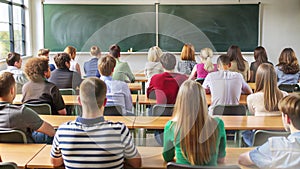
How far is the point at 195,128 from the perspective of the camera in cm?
202

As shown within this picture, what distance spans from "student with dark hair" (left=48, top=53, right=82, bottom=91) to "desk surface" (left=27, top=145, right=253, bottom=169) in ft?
7.60

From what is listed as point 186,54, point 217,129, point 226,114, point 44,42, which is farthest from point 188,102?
point 44,42

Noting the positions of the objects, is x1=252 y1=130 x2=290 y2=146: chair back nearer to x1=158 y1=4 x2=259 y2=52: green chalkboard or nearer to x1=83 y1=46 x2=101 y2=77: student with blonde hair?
x1=83 y1=46 x2=101 y2=77: student with blonde hair

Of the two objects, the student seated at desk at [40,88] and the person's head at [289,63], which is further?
the person's head at [289,63]

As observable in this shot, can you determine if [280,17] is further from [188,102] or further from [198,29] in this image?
[188,102]

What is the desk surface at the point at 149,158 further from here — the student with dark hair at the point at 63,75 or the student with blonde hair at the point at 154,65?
the student with blonde hair at the point at 154,65

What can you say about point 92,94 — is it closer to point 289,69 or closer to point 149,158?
point 149,158

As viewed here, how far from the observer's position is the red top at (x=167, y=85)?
3.80 m

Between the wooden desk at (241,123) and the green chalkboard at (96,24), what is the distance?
4.82 m

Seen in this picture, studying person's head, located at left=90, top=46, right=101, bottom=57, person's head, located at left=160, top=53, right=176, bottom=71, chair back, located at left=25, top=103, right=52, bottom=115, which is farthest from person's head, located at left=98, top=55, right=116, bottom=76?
person's head, located at left=90, top=46, right=101, bottom=57

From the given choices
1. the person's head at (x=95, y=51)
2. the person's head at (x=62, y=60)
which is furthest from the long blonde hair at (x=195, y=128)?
the person's head at (x=95, y=51)

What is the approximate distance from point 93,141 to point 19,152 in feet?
2.10

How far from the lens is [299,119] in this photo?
1990mm

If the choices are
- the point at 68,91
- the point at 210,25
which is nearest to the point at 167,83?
the point at 68,91
